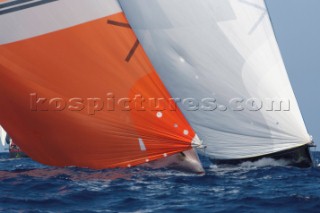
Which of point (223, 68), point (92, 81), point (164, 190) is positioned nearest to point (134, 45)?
point (92, 81)

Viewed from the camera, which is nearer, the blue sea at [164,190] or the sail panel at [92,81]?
the blue sea at [164,190]

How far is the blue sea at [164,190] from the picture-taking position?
1060 cm

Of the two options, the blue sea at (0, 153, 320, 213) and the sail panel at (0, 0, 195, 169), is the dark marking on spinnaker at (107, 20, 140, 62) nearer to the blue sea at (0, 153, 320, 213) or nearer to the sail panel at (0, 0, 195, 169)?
the sail panel at (0, 0, 195, 169)

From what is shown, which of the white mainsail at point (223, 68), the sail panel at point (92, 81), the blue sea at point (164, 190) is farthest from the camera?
the white mainsail at point (223, 68)

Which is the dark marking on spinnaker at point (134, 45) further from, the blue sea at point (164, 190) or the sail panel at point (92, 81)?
the blue sea at point (164, 190)

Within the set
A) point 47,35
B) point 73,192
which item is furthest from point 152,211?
point 47,35

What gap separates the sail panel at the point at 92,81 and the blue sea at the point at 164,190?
2.33ft

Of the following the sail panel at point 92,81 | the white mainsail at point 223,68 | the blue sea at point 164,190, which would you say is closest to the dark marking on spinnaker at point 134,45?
the sail panel at point 92,81

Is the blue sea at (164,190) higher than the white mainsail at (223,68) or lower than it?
lower

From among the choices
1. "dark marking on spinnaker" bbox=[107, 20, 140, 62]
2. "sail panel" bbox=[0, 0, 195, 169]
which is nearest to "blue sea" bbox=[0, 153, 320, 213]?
"sail panel" bbox=[0, 0, 195, 169]

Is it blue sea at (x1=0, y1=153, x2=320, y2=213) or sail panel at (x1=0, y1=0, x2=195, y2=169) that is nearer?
blue sea at (x1=0, y1=153, x2=320, y2=213)

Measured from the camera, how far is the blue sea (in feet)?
34.8

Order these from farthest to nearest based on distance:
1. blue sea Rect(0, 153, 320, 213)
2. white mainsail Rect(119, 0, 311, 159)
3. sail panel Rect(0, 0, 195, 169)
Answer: white mainsail Rect(119, 0, 311, 159) → sail panel Rect(0, 0, 195, 169) → blue sea Rect(0, 153, 320, 213)

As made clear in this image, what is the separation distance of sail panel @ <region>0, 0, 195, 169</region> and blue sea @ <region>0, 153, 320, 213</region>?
71 cm
